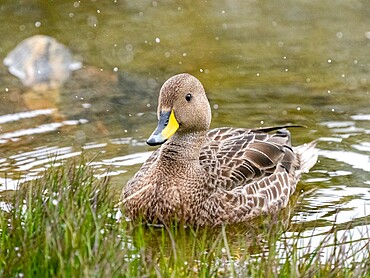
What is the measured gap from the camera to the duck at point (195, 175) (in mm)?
7707

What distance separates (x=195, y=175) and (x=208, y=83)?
380 cm

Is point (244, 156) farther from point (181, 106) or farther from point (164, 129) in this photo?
point (164, 129)

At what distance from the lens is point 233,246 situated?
7191 millimetres

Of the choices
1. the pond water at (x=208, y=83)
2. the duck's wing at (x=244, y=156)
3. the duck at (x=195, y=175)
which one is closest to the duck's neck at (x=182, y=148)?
the duck at (x=195, y=175)

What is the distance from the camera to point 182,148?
7930 mm

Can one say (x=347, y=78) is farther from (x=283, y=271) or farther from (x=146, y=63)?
(x=283, y=271)

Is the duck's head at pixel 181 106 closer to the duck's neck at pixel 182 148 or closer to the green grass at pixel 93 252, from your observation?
the duck's neck at pixel 182 148

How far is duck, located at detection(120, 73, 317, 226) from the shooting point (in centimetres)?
771

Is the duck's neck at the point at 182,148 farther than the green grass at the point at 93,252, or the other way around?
the duck's neck at the point at 182,148

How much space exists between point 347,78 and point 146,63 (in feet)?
8.37

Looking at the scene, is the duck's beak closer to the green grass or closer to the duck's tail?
the green grass

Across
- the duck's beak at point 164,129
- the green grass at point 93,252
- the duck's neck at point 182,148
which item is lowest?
the green grass at point 93,252

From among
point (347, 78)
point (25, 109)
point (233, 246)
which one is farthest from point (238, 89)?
point (233, 246)

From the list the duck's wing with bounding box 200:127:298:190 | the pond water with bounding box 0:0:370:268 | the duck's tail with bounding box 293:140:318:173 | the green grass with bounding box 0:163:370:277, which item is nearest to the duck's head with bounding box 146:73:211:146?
the duck's wing with bounding box 200:127:298:190
